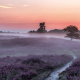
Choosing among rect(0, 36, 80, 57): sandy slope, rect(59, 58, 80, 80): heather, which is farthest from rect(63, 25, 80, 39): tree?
A: rect(59, 58, 80, 80): heather

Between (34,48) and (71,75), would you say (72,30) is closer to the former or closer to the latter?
(34,48)

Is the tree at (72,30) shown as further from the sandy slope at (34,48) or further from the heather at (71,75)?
the heather at (71,75)

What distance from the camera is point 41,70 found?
12.2m

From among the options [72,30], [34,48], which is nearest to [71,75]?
[34,48]

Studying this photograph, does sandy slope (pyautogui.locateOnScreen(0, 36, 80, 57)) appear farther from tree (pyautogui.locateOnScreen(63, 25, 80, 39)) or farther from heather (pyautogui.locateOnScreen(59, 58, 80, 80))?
tree (pyautogui.locateOnScreen(63, 25, 80, 39))

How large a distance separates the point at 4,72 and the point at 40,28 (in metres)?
114

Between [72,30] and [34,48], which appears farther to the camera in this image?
[72,30]

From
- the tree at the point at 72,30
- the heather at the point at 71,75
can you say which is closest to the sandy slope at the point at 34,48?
the heather at the point at 71,75

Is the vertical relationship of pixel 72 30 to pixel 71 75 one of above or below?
above

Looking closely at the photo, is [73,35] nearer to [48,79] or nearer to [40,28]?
[48,79]

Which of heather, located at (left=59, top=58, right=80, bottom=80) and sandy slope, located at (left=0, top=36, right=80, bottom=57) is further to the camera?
sandy slope, located at (left=0, top=36, right=80, bottom=57)

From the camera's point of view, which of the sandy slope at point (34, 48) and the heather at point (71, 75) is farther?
the sandy slope at point (34, 48)

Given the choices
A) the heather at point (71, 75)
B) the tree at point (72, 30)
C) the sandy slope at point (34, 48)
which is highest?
the tree at point (72, 30)

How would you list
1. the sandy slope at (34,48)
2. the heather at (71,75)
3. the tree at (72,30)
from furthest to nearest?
1. the tree at (72,30)
2. the sandy slope at (34,48)
3. the heather at (71,75)
